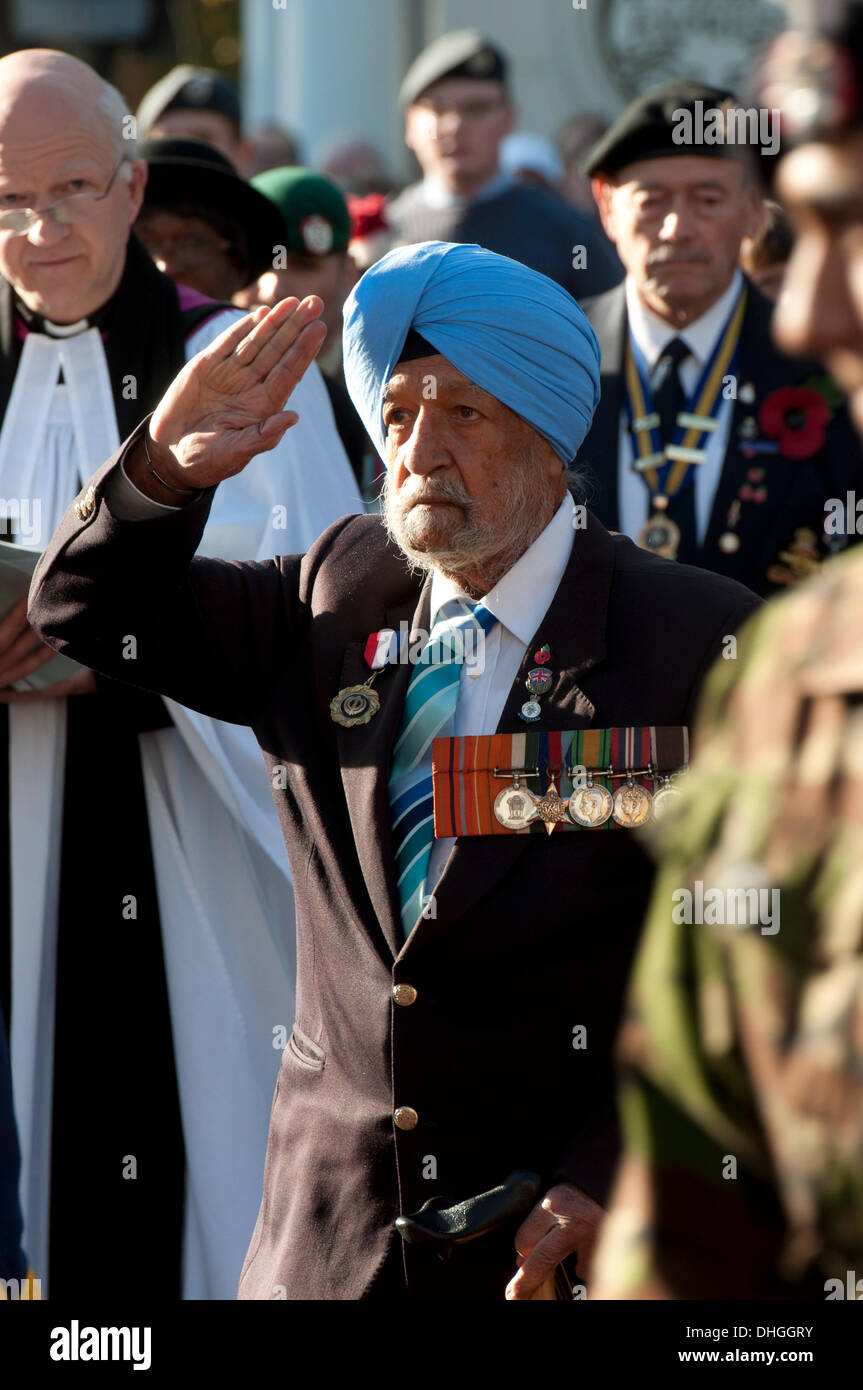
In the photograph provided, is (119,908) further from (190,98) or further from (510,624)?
(190,98)

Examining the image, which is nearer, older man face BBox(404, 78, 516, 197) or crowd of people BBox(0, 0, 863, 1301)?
crowd of people BBox(0, 0, 863, 1301)

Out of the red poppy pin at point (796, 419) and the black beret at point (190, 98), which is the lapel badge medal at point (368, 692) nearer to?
the red poppy pin at point (796, 419)

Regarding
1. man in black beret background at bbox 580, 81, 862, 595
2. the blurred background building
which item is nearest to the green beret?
man in black beret background at bbox 580, 81, 862, 595

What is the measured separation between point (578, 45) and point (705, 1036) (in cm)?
1411

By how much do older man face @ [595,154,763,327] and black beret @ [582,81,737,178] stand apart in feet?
0.07

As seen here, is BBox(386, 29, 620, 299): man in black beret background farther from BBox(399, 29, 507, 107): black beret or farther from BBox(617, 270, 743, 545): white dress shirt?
BBox(617, 270, 743, 545): white dress shirt

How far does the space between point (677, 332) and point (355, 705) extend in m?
2.55

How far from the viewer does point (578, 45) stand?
14.8 meters

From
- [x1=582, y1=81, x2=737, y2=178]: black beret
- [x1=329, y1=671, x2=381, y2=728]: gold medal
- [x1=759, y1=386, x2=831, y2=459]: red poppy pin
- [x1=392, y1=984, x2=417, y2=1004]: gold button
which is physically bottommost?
[x1=392, y1=984, x2=417, y2=1004]: gold button

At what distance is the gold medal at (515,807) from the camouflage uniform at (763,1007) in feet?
4.81

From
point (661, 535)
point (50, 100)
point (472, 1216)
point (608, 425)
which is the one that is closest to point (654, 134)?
point (608, 425)

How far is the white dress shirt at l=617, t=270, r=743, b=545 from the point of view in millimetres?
5242

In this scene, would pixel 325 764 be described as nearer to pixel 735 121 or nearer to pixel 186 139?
pixel 735 121

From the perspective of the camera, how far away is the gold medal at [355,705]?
10.5 feet
